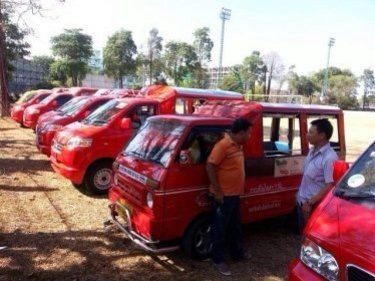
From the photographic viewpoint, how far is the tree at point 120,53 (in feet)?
218

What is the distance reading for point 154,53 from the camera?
69.4 metres

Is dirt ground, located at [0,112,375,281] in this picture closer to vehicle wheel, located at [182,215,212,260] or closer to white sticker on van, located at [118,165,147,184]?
vehicle wheel, located at [182,215,212,260]

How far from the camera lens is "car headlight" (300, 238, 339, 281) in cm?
290

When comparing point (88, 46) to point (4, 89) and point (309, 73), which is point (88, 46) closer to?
point (4, 89)

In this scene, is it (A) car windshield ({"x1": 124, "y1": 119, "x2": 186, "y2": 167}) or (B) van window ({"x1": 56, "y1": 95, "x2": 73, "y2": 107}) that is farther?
(B) van window ({"x1": 56, "y1": 95, "x2": 73, "y2": 107})

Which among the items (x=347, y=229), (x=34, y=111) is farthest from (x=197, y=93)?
(x=34, y=111)

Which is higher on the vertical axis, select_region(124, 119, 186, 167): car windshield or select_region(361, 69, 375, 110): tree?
select_region(361, 69, 375, 110): tree

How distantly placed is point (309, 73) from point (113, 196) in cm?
10704

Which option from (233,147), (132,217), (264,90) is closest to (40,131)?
(132,217)

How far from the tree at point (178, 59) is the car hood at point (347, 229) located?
6430 cm

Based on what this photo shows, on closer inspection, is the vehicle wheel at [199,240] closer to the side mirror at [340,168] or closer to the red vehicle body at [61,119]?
the side mirror at [340,168]

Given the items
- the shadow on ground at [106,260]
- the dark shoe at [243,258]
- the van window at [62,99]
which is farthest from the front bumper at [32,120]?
the dark shoe at [243,258]

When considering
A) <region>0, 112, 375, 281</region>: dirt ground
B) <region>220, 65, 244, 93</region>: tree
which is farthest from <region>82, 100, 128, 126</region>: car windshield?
<region>220, 65, 244, 93</region>: tree

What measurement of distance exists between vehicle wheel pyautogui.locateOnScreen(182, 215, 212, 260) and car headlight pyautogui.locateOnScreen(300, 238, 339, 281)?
205 cm
